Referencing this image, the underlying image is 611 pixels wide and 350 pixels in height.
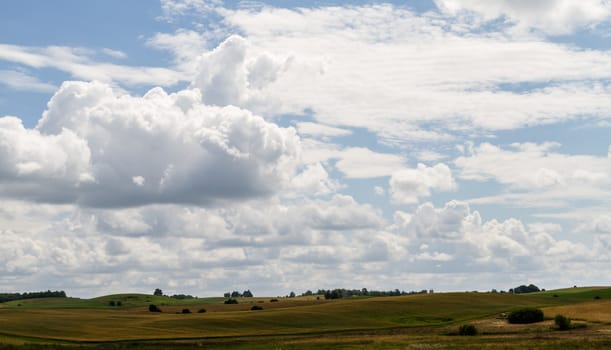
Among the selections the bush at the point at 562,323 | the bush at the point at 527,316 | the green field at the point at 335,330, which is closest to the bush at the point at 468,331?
the green field at the point at 335,330

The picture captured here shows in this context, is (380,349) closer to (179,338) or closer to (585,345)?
(585,345)

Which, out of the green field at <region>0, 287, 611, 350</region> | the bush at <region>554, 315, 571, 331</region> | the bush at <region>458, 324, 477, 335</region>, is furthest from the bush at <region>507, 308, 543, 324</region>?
the bush at <region>458, 324, 477, 335</region>

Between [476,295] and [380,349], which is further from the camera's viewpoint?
[476,295]

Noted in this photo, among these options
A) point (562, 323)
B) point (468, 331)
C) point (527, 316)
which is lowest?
point (468, 331)

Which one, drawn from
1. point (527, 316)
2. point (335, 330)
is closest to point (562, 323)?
point (527, 316)

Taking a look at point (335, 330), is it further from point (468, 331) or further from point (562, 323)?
point (562, 323)

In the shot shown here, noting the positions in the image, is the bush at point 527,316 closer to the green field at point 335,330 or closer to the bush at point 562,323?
the green field at point 335,330

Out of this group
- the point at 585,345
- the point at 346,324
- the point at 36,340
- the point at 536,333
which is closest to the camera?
the point at 585,345

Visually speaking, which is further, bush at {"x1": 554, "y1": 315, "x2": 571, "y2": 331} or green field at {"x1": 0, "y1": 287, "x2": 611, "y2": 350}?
bush at {"x1": 554, "y1": 315, "x2": 571, "y2": 331}

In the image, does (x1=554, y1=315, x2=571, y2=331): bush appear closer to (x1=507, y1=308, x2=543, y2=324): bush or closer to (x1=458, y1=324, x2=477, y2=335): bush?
(x1=507, y1=308, x2=543, y2=324): bush

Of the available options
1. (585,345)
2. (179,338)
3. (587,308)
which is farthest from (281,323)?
(585,345)

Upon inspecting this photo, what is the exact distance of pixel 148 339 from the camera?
303 feet

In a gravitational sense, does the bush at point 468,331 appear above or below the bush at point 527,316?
below

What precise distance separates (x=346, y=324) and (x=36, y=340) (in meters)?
47.4
